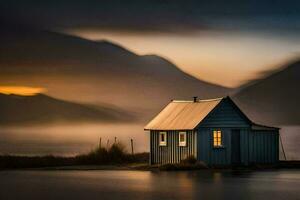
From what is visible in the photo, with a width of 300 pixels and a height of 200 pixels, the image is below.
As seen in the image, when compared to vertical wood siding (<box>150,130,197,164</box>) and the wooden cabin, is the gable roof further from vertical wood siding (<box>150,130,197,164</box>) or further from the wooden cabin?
vertical wood siding (<box>150,130,197,164</box>)

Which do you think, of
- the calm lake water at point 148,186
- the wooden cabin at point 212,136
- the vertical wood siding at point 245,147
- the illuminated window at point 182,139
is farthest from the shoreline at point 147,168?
the calm lake water at point 148,186

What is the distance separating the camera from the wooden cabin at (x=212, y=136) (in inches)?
2167

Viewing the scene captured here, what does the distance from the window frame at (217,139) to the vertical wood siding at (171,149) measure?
4.56 feet

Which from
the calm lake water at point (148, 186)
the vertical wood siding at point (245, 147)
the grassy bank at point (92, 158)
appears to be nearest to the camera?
the calm lake water at point (148, 186)

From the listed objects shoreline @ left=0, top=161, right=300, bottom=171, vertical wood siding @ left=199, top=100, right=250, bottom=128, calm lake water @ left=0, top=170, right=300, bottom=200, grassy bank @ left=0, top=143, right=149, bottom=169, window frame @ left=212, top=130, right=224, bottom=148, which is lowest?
calm lake water @ left=0, top=170, right=300, bottom=200

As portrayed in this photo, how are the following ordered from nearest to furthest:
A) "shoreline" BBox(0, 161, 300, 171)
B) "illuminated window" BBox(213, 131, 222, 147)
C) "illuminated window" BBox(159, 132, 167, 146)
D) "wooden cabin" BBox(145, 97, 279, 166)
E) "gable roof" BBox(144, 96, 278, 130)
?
"shoreline" BBox(0, 161, 300, 171) → "wooden cabin" BBox(145, 97, 279, 166) → "gable roof" BBox(144, 96, 278, 130) → "illuminated window" BBox(213, 131, 222, 147) → "illuminated window" BBox(159, 132, 167, 146)

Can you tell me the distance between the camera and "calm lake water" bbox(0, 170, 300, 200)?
3219 centimetres

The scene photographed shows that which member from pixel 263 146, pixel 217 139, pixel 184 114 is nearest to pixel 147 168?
pixel 217 139

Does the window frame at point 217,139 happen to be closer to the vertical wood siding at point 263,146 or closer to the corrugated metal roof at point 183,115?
the corrugated metal roof at point 183,115

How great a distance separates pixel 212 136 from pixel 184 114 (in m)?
3.15

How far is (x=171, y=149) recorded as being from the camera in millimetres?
56688

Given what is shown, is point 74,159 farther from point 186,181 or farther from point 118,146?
point 186,181

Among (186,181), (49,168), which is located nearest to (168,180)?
(186,181)

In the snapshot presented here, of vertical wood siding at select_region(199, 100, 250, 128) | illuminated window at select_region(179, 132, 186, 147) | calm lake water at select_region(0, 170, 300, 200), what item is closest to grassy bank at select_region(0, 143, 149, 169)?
illuminated window at select_region(179, 132, 186, 147)
